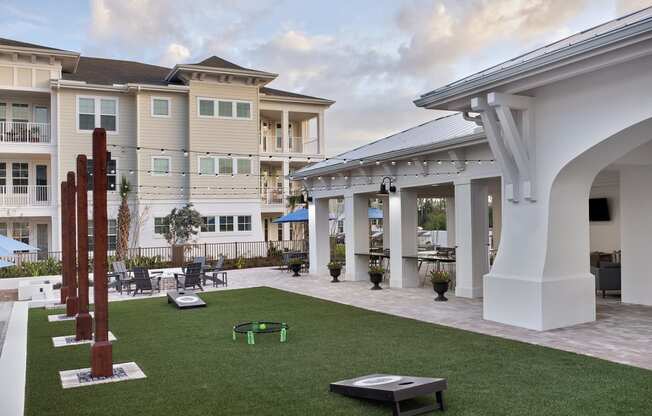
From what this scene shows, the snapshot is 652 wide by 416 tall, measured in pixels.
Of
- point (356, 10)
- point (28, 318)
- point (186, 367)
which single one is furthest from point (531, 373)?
point (356, 10)

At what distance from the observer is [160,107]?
2773cm

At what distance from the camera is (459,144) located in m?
13.0

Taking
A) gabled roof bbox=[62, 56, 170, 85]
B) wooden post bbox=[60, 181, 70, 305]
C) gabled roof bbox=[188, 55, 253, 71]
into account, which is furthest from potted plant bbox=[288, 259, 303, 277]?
gabled roof bbox=[62, 56, 170, 85]

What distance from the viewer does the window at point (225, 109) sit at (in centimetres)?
2848

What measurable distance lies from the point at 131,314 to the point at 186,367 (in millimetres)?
5591

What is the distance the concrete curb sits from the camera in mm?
6059

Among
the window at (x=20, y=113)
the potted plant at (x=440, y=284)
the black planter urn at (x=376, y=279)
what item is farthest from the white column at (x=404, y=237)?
the window at (x=20, y=113)

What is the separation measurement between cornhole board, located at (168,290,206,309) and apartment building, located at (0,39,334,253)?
12209 mm

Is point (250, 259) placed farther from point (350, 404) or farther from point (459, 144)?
point (350, 404)

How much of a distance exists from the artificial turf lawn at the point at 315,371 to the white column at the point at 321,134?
21084 millimetres

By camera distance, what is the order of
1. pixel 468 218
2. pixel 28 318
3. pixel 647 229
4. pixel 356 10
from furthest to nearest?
pixel 356 10 < pixel 468 218 < pixel 28 318 < pixel 647 229

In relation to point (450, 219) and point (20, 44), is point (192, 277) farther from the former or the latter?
point (20, 44)

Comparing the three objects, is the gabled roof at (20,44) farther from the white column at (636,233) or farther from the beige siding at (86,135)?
the white column at (636,233)

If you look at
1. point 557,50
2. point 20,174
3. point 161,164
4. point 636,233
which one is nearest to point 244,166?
point 161,164
